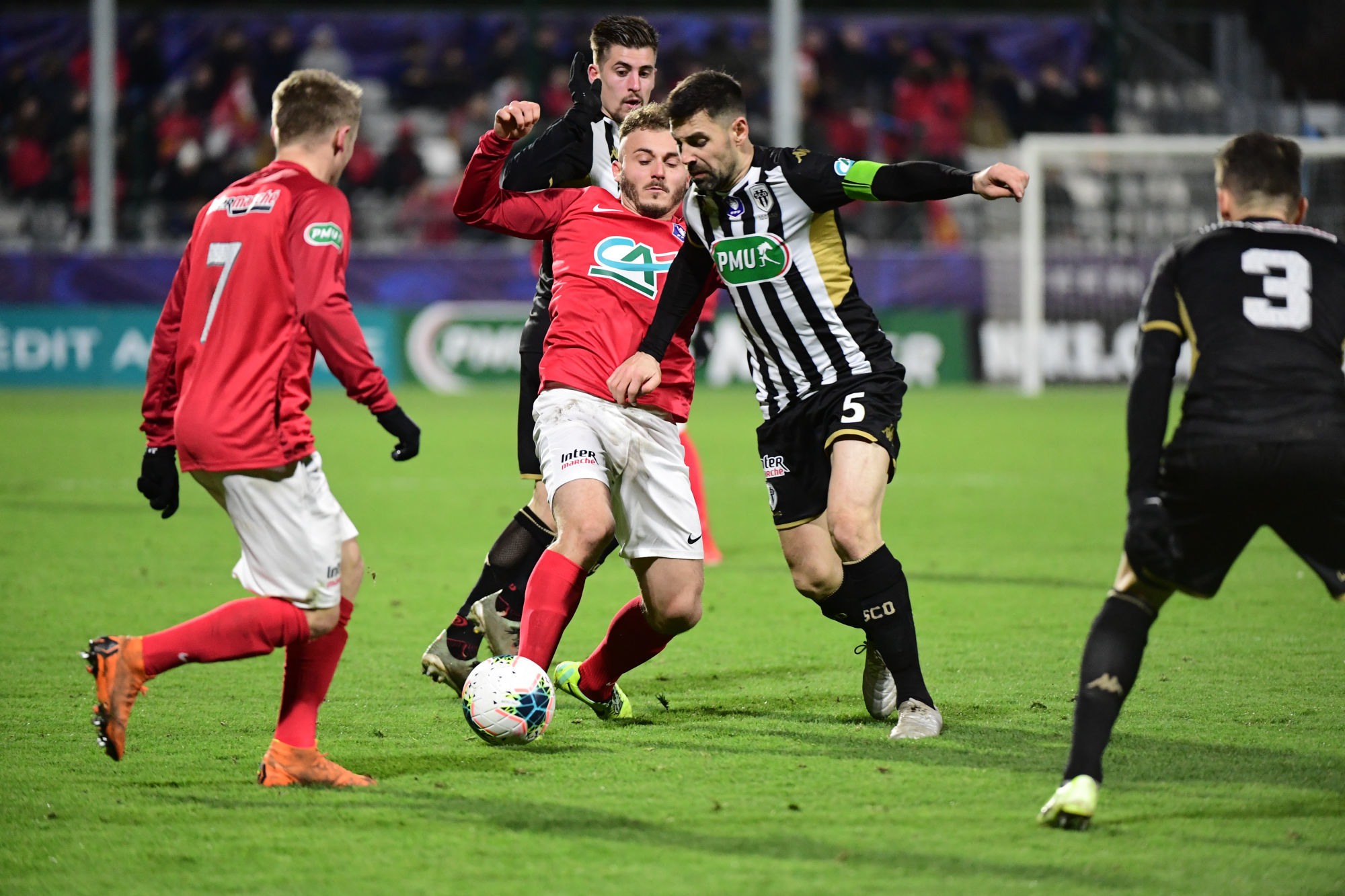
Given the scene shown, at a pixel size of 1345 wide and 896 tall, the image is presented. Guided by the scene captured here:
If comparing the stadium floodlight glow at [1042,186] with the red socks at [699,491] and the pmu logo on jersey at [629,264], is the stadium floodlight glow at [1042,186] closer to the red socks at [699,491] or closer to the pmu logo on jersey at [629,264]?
the red socks at [699,491]

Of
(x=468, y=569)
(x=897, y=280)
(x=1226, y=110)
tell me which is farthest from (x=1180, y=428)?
(x=1226, y=110)

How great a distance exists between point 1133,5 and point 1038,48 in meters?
1.87

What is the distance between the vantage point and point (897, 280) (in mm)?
21703

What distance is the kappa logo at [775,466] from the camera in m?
5.25

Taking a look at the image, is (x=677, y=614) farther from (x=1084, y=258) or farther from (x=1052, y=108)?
(x=1052, y=108)

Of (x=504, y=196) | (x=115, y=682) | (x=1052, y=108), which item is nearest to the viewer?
(x=115, y=682)

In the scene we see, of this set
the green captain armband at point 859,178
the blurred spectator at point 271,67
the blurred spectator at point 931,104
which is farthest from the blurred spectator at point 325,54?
the green captain armband at point 859,178

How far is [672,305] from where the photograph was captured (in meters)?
5.23

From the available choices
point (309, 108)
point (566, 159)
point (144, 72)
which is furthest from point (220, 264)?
point (144, 72)

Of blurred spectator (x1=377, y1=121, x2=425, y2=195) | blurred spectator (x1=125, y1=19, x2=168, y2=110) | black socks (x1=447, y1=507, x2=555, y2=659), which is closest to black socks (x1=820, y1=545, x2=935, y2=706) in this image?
black socks (x1=447, y1=507, x2=555, y2=659)

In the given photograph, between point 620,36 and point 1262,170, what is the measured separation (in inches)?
101

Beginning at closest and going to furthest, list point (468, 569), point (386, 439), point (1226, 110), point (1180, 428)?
point (1180, 428)
point (468, 569)
point (386, 439)
point (1226, 110)

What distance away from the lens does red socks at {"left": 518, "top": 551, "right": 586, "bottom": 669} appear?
4836 mm

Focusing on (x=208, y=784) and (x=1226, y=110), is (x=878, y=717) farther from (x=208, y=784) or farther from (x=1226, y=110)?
(x=1226, y=110)
